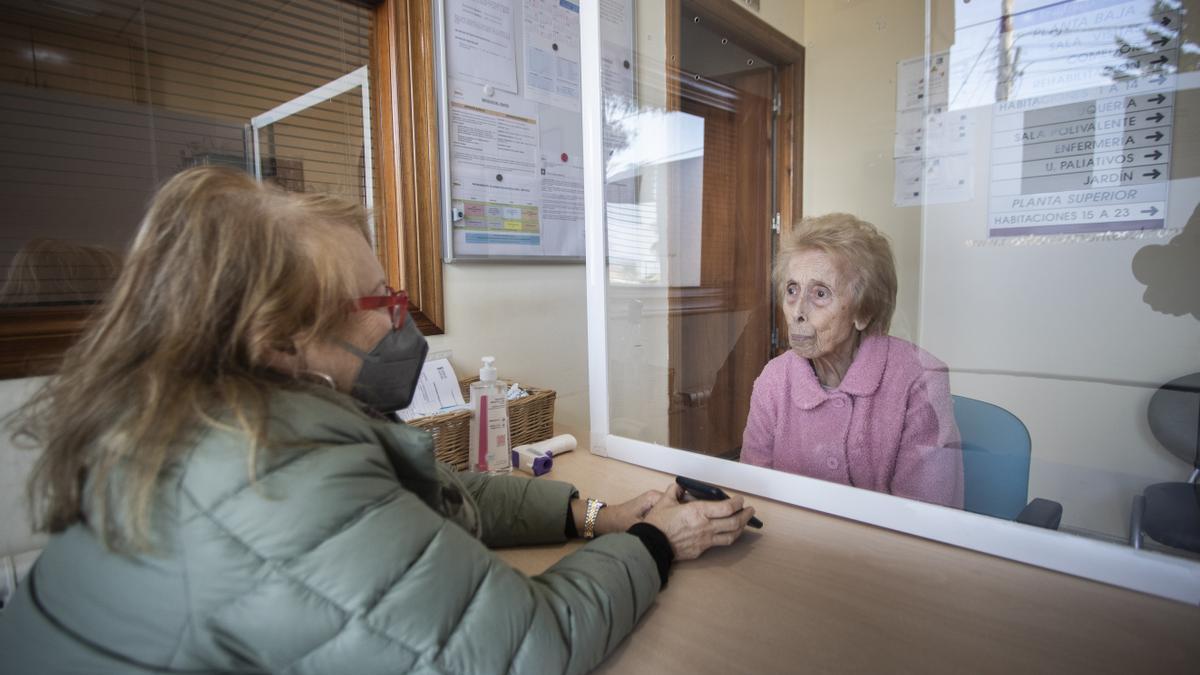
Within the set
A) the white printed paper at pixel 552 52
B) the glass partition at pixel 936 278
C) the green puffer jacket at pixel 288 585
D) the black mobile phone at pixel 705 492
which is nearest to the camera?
the green puffer jacket at pixel 288 585

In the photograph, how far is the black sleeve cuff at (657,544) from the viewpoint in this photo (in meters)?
0.77

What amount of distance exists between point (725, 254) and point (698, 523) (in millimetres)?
1556

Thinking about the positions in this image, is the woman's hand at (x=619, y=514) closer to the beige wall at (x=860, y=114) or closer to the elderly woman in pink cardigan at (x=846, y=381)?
the elderly woman in pink cardigan at (x=846, y=381)

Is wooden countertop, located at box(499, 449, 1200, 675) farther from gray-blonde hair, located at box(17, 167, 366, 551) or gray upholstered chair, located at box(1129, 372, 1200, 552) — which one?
gray-blonde hair, located at box(17, 167, 366, 551)

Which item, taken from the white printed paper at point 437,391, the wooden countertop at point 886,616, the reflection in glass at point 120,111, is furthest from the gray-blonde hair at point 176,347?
the white printed paper at point 437,391

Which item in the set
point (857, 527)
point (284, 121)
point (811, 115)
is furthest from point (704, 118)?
point (857, 527)

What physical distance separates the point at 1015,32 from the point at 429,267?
5.28 ft

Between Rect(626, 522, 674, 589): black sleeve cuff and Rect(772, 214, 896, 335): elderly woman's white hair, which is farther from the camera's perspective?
Rect(772, 214, 896, 335): elderly woman's white hair

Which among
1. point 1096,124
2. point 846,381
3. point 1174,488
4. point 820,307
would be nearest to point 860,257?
point 820,307

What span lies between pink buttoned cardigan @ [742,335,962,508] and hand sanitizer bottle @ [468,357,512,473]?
632 millimetres

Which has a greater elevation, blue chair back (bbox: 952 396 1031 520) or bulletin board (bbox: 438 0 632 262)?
bulletin board (bbox: 438 0 632 262)

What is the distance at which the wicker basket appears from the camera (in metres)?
1.22

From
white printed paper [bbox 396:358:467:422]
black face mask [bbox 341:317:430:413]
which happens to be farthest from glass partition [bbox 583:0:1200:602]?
black face mask [bbox 341:317:430:413]

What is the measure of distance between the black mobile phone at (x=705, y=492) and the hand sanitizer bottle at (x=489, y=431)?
1.54 ft
